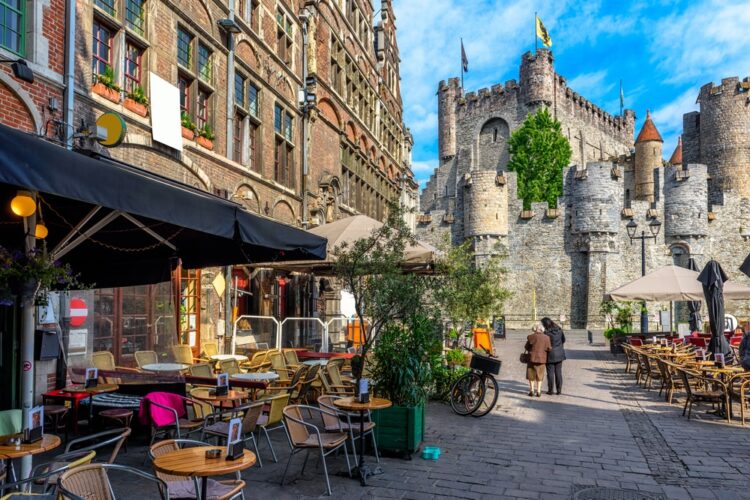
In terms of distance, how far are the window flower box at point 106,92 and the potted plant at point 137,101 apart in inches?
9.5

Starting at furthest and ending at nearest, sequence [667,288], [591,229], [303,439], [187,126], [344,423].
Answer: [591,229], [667,288], [187,126], [344,423], [303,439]

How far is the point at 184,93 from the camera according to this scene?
12.5m

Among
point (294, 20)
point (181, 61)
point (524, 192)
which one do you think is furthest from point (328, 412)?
point (524, 192)

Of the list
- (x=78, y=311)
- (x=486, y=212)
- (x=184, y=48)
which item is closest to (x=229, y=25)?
(x=184, y=48)

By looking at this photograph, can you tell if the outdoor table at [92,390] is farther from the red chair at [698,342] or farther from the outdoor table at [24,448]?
the red chair at [698,342]

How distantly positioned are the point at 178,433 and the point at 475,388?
4.94 meters

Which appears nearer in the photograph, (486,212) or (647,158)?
(486,212)

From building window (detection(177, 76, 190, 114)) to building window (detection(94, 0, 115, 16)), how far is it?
2.29m

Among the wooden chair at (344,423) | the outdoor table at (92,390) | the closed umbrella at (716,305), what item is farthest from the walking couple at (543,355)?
the outdoor table at (92,390)

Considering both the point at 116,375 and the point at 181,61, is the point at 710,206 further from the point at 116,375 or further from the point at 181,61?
the point at 116,375

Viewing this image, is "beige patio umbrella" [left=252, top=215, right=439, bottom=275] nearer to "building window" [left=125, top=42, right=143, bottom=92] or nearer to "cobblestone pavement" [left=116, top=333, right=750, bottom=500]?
"cobblestone pavement" [left=116, top=333, right=750, bottom=500]

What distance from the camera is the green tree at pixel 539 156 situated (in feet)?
155

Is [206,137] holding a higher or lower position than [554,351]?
higher

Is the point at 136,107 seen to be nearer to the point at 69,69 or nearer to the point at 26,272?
the point at 69,69
